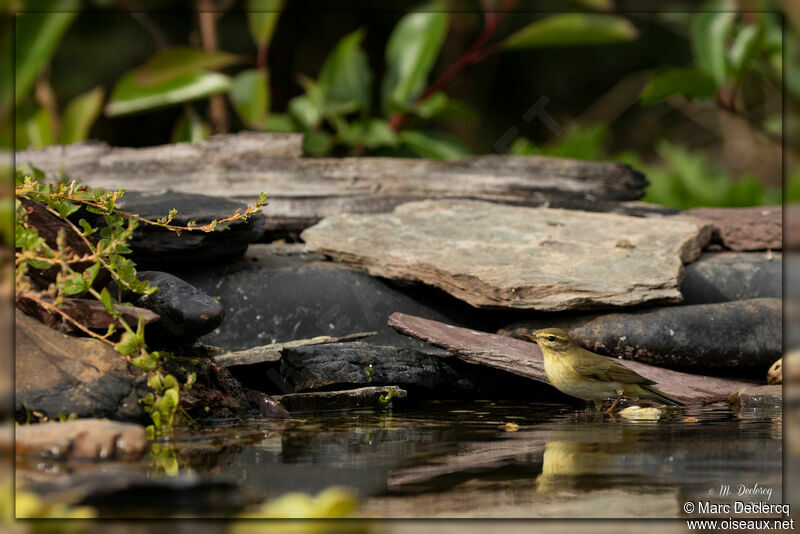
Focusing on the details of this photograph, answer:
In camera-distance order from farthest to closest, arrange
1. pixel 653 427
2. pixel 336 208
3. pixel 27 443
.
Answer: pixel 336 208
pixel 653 427
pixel 27 443

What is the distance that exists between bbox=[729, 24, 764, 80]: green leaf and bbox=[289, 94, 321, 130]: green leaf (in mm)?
2729

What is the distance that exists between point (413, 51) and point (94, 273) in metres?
4.00

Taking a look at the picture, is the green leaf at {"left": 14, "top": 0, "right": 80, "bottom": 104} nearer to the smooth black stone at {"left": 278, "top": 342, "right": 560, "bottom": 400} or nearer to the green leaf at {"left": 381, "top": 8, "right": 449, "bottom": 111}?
the smooth black stone at {"left": 278, "top": 342, "right": 560, "bottom": 400}

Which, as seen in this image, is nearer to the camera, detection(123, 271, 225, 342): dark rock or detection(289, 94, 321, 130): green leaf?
detection(123, 271, 225, 342): dark rock

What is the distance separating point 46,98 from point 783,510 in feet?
21.4

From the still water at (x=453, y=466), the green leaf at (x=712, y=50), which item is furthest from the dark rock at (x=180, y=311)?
the green leaf at (x=712, y=50)

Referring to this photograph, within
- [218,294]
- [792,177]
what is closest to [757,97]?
[218,294]

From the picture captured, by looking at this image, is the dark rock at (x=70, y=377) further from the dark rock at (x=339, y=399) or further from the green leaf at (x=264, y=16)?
the green leaf at (x=264, y=16)

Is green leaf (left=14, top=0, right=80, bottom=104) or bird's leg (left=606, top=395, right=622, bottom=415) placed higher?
green leaf (left=14, top=0, right=80, bottom=104)

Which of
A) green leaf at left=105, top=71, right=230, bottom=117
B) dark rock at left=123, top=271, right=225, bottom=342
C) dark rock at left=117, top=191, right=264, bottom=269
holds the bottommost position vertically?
dark rock at left=123, top=271, right=225, bottom=342

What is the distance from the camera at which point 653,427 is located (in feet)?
9.29

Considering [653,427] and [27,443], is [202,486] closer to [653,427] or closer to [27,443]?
[27,443]

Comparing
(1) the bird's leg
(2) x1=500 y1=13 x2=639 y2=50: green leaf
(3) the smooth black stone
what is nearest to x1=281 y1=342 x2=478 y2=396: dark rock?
(3) the smooth black stone

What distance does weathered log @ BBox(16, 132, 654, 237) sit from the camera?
16.0 feet
